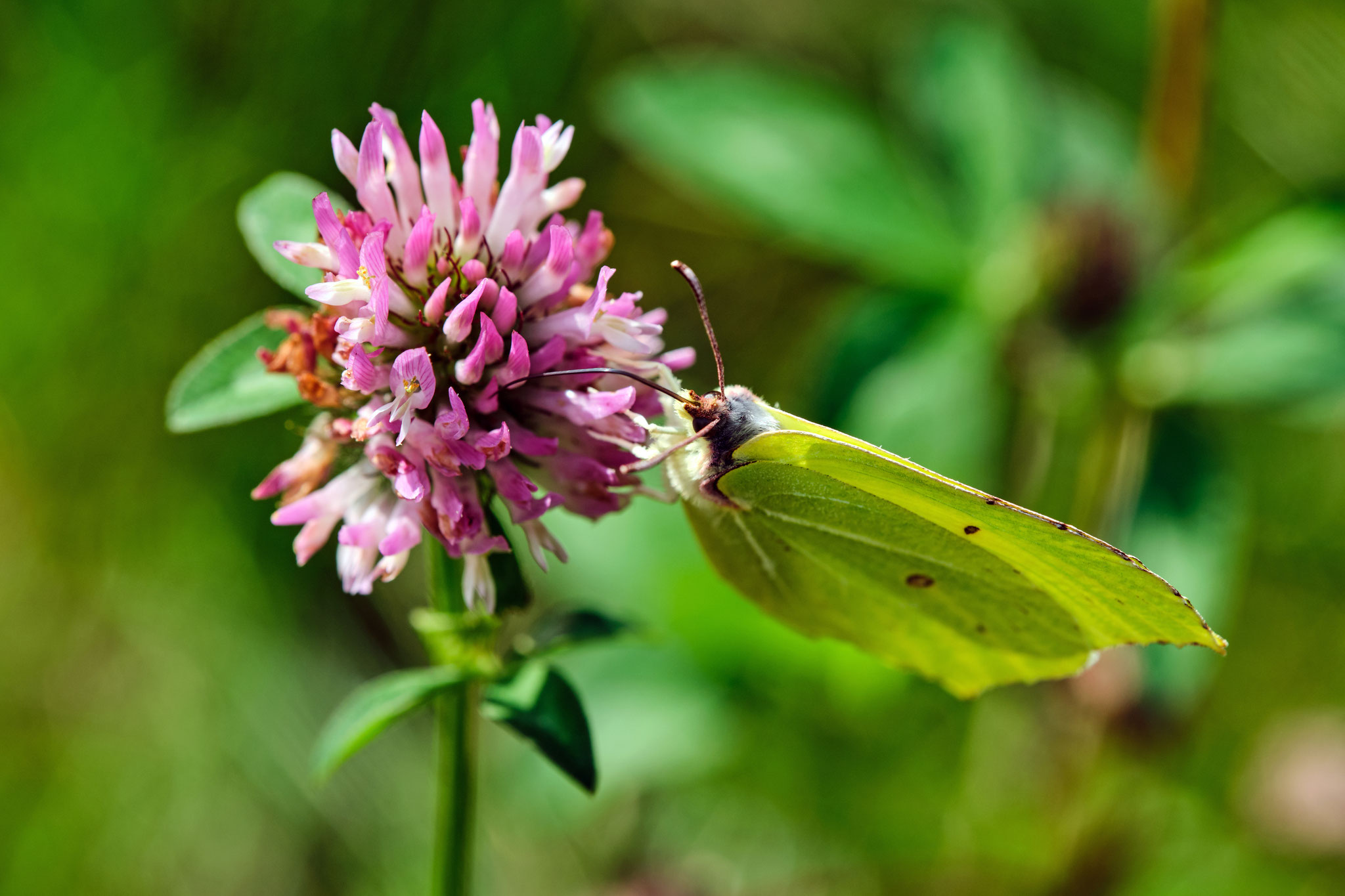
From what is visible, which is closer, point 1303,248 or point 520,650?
point 520,650

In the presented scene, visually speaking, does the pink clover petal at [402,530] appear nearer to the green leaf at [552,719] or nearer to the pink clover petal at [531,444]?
the pink clover petal at [531,444]

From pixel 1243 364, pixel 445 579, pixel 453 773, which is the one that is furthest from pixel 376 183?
pixel 1243 364

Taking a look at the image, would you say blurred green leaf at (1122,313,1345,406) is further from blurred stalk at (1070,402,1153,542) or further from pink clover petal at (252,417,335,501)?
pink clover petal at (252,417,335,501)

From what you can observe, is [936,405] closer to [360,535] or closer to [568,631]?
[568,631]

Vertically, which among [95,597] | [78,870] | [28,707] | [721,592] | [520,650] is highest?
[721,592]

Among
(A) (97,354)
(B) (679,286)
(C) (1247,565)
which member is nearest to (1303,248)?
(C) (1247,565)

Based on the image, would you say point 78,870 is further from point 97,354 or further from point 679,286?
point 679,286

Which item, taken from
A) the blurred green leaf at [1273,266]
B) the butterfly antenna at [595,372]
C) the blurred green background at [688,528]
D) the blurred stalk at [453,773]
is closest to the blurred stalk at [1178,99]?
the blurred green background at [688,528]
